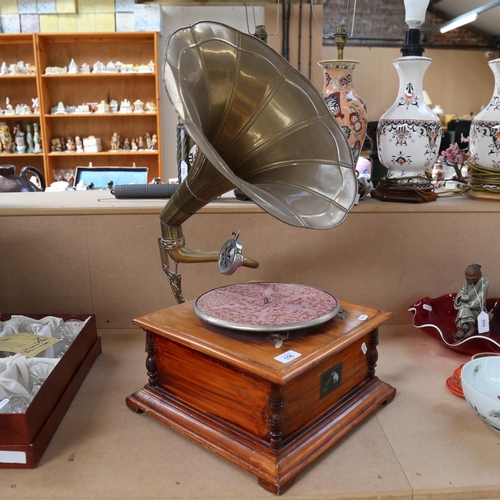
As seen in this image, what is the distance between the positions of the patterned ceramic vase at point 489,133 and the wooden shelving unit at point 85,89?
357 centimetres

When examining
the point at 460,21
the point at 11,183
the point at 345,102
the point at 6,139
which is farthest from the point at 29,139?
the point at 460,21

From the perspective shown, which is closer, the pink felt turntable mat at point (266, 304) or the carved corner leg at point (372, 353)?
the pink felt turntable mat at point (266, 304)

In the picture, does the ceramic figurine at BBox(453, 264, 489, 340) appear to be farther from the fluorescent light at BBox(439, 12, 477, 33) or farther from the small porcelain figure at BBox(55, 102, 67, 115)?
the fluorescent light at BBox(439, 12, 477, 33)

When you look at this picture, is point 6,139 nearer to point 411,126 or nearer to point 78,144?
point 78,144

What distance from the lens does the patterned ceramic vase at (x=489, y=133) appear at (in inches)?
50.3

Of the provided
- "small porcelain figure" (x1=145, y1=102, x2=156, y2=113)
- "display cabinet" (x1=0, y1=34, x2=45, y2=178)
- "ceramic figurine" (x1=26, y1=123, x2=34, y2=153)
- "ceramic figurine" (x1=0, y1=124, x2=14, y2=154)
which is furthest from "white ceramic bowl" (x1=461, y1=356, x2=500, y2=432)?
"ceramic figurine" (x1=0, y1=124, x2=14, y2=154)

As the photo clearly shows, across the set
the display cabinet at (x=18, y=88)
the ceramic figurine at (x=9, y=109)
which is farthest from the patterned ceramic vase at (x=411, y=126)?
the ceramic figurine at (x=9, y=109)

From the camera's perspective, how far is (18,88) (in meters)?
4.67

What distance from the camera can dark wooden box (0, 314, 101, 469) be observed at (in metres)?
0.78

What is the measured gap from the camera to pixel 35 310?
1.32m

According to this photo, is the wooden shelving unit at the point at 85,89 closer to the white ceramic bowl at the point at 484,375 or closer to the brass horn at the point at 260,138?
the brass horn at the point at 260,138

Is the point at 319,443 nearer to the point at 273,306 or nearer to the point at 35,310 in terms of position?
the point at 273,306

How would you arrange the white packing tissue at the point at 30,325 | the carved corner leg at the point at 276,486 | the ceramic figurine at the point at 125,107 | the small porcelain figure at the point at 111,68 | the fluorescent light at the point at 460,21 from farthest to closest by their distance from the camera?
the fluorescent light at the point at 460,21, the ceramic figurine at the point at 125,107, the small porcelain figure at the point at 111,68, the white packing tissue at the point at 30,325, the carved corner leg at the point at 276,486

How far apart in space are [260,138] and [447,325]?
2.27 feet
